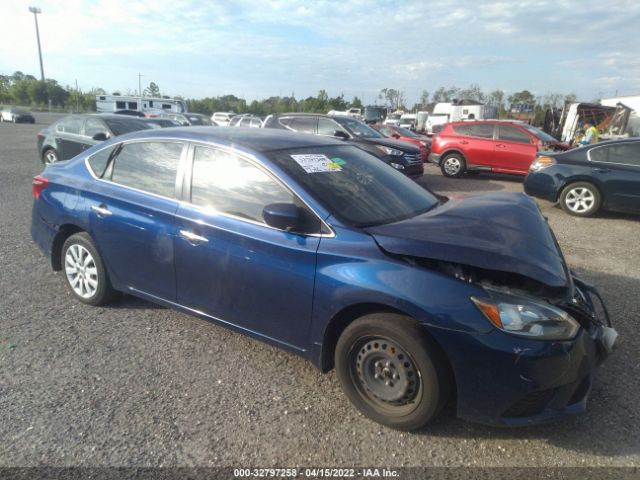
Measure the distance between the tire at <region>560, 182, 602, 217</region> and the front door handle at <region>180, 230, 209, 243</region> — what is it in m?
7.28

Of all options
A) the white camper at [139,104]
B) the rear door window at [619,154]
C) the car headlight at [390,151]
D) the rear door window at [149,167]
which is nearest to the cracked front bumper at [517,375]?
the rear door window at [149,167]

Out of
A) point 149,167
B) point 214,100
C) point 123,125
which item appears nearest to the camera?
point 149,167

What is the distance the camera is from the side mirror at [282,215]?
262cm

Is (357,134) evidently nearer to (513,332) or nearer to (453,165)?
(453,165)

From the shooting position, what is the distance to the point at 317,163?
3.19 metres

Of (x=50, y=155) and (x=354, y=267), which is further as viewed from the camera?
(x=50, y=155)

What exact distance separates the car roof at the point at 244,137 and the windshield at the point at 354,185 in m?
0.11

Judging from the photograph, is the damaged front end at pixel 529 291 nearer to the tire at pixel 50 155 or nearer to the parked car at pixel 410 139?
the tire at pixel 50 155

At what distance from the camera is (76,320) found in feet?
12.3

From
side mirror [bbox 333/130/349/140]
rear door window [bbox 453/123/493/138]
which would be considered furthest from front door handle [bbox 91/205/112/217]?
rear door window [bbox 453/123/493/138]

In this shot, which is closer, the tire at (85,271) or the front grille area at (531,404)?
the front grille area at (531,404)

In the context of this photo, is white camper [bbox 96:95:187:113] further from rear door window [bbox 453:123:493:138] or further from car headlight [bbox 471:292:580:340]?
car headlight [bbox 471:292:580:340]

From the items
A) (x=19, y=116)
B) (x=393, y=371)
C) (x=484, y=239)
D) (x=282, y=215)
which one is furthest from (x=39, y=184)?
(x=19, y=116)

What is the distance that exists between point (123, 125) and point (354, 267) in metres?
9.06
